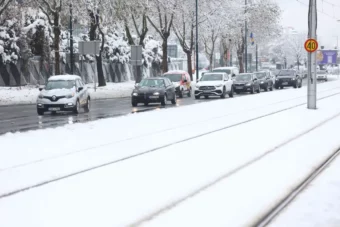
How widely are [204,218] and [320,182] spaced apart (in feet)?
9.73

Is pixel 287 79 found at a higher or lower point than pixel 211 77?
lower

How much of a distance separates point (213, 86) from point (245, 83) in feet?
23.1

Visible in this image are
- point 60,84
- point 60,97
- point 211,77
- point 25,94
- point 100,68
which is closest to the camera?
point 60,97

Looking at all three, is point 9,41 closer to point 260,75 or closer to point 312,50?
point 260,75

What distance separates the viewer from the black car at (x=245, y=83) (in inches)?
1796

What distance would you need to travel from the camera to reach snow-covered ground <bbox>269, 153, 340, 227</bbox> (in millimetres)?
6980

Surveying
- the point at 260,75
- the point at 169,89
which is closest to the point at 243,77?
the point at 260,75

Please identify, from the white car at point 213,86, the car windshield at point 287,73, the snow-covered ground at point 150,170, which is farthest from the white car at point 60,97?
the car windshield at point 287,73

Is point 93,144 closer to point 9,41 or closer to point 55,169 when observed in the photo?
point 55,169

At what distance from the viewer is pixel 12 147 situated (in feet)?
46.9

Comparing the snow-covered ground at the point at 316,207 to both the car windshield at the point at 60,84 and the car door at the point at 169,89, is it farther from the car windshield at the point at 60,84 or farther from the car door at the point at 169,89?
the car door at the point at 169,89

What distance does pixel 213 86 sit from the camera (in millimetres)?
39156

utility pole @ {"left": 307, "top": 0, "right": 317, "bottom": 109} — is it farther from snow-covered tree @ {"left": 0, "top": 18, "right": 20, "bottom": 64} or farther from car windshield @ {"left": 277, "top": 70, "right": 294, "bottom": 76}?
car windshield @ {"left": 277, "top": 70, "right": 294, "bottom": 76}

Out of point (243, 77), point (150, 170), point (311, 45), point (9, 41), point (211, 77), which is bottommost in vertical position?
point (243, 77)
